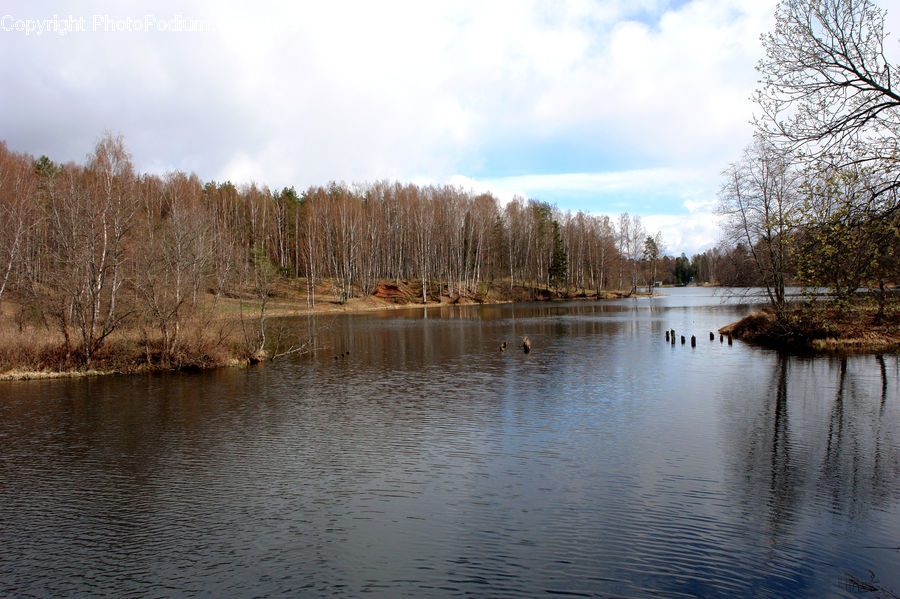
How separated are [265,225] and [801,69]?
7514 centimetres

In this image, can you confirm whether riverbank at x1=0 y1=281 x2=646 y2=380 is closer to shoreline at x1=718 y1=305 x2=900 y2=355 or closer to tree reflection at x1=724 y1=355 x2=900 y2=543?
tree reflection at x1=724 y1=355 x2=900 y2=543

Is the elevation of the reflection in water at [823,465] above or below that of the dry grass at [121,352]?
below

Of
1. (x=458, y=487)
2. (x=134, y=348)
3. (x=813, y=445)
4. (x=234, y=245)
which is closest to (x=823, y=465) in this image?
(x=813, y=445)

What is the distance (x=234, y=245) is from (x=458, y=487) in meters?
57.1

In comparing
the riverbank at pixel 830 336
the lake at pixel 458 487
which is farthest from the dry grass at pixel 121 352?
the riverbank at pixel 830 336

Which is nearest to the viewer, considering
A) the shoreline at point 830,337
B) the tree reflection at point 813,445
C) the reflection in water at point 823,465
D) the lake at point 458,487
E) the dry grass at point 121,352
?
the lake at point 458,487

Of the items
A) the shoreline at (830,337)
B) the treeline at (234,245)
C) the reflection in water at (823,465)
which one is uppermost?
the treeline at (234,245)

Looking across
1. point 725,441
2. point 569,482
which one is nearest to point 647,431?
point 725,441

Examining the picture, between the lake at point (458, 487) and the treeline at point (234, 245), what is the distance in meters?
5.45

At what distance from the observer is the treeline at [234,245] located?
25.4m

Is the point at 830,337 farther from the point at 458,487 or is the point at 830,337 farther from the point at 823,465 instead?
the point at 458,487

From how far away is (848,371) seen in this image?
74.7ft

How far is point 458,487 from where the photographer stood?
11.2 meters

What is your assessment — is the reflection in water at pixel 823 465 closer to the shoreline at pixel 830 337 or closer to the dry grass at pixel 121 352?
the shoreline at pixel 830 337
